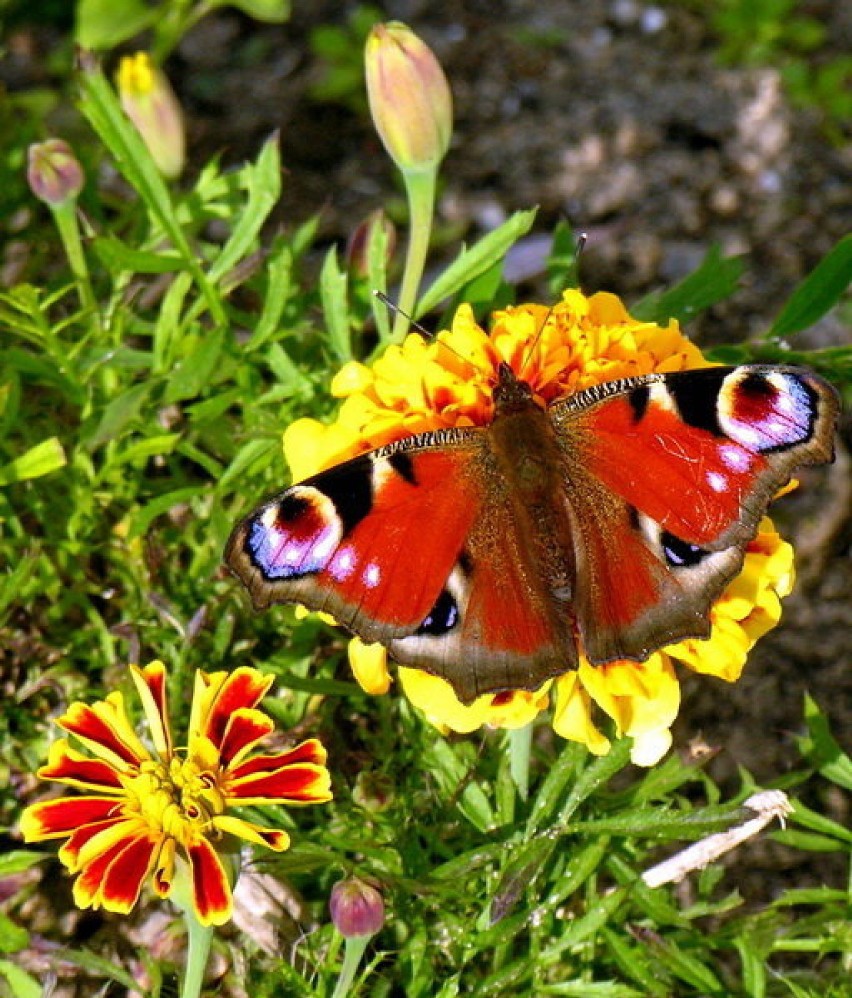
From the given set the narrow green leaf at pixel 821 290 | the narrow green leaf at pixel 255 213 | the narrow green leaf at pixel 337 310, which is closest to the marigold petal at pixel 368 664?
the narrow green leaf at pixel 337 310

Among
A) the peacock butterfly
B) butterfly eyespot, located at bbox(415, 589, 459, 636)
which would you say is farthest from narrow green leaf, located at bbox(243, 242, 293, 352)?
butterfly eyespot, located at bbox(415, 589, 459, 636)

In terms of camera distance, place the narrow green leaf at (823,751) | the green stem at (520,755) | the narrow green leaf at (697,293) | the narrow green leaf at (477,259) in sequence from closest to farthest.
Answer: the green stem at (520,755) < the narrow green leaf at (823,751) < the narrow green leaf at (477,259) < the narrow green leaf at (697,293)

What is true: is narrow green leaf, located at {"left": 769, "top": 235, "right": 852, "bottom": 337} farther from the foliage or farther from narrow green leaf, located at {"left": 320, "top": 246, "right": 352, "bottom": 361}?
narrow green leaf, located at {"left": 320, "top": 246, "right": 352, "bottom": 361}

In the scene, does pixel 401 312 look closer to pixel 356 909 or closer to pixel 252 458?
pixel 252 458

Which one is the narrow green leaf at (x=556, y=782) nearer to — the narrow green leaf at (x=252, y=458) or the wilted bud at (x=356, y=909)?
the wilted bud at (x=356, y=909)

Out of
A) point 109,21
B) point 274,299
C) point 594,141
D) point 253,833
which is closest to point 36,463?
point 274,299

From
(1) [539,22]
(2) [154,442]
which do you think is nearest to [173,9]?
(1) [539,22]
